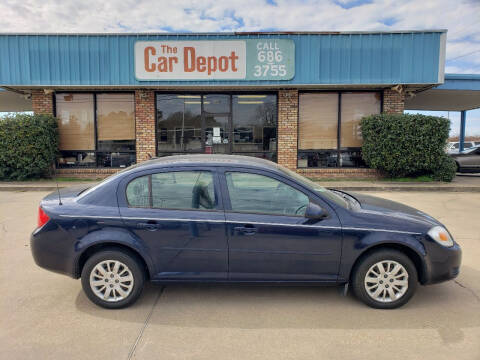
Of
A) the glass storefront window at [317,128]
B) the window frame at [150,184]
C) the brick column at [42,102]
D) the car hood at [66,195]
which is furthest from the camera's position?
the glass storefront window at [317,128]

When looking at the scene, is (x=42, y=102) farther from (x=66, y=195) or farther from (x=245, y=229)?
(x=245, y=229)

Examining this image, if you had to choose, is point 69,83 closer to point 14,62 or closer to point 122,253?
point 14,62

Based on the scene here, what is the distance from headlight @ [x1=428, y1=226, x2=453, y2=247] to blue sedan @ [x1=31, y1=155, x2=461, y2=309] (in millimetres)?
11

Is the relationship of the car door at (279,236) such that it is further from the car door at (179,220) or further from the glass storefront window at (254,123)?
the glass storefront window at (254,123)

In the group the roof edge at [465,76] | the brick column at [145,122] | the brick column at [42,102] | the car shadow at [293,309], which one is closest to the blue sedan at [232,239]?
the car shadow at [293,309]

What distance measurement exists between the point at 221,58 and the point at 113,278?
32.0ft

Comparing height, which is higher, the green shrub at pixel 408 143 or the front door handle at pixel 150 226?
the green shrub at pixel 408 143

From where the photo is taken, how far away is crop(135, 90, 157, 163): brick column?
12.9m

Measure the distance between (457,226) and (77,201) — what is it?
22.2 feet

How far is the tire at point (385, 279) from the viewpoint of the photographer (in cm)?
352

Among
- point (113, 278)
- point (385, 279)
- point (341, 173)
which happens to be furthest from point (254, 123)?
point (113, 278)

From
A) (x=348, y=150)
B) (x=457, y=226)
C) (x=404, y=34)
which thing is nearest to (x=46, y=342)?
(x=457, y=226)

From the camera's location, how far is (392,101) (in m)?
13.0

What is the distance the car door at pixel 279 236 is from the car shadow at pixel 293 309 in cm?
33
